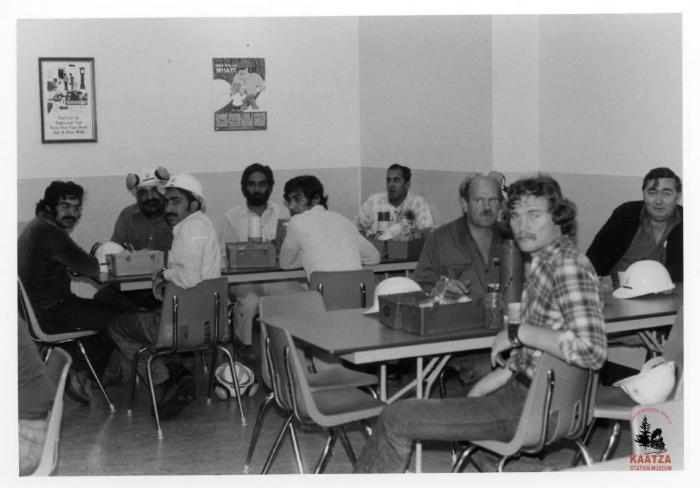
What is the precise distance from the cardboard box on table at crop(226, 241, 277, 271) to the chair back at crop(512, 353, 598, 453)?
2682 mm

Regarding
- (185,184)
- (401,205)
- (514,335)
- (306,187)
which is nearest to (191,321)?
(185,184)

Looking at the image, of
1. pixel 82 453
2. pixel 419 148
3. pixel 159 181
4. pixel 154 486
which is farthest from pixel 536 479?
pixel 419 148

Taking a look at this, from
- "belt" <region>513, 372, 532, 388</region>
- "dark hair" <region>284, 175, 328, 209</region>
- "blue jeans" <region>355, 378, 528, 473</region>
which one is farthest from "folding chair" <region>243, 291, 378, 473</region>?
"dark hair" <region>284, 175, 328, 209</region>

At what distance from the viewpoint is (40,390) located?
2.97m

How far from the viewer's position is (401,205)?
727 centimetres

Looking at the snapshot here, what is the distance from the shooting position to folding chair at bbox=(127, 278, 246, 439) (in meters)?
4.88

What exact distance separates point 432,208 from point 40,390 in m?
4.69

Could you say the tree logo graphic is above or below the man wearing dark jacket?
below

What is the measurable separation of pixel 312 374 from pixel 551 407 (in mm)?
1337

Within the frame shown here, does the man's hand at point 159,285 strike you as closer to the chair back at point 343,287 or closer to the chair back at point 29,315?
the chair back at point 29,315

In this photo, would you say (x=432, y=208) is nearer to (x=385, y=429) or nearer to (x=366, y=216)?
(x=366, y=216)

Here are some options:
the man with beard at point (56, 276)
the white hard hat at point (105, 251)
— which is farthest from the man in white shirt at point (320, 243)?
the man with beard at point (56, 276)

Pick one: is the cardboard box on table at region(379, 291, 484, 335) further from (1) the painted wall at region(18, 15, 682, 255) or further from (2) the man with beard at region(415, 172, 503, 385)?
(1) the painted wall at region(18, 15, 682, 255)

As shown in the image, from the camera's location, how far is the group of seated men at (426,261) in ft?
10.4
